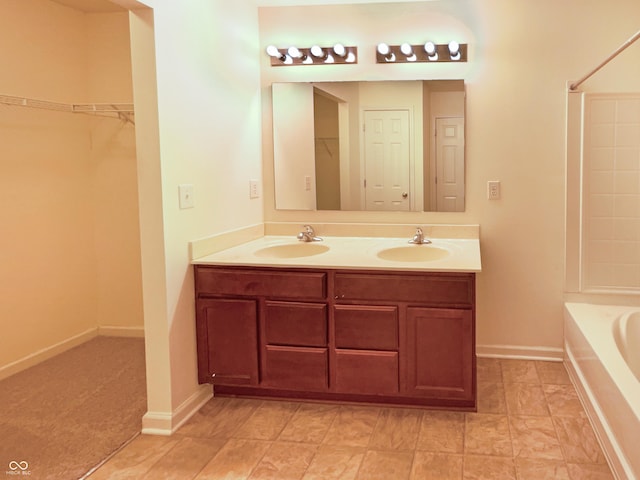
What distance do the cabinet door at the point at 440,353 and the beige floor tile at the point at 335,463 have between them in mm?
478

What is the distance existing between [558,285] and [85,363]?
9.65ft

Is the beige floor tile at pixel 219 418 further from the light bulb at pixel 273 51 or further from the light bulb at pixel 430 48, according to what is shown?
the light bulb at pixel 430 48

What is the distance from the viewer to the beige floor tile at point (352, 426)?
2623 mm

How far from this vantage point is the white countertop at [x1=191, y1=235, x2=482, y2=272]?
2803 millimetres

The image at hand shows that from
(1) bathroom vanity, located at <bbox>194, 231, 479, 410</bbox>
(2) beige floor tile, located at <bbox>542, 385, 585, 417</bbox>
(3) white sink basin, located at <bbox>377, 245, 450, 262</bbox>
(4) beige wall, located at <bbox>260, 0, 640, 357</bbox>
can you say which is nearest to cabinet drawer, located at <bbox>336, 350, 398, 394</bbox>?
(1) bathroom vanity, located at <bbox>194, 231, 479, 410</bbox>

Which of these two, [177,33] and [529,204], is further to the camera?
[529,204]

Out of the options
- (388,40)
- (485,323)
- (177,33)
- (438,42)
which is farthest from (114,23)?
(485,323)

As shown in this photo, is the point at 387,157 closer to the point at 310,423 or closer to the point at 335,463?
the point at 310,423

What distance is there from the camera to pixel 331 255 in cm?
313

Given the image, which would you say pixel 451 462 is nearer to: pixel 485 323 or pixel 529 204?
pixel 485 323

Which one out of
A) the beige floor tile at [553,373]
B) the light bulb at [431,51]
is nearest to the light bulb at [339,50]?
the light bulb at [431,51]

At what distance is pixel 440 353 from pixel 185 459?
1.22m

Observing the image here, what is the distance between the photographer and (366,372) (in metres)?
2.87

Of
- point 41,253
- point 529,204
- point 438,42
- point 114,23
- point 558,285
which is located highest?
point 114,23
